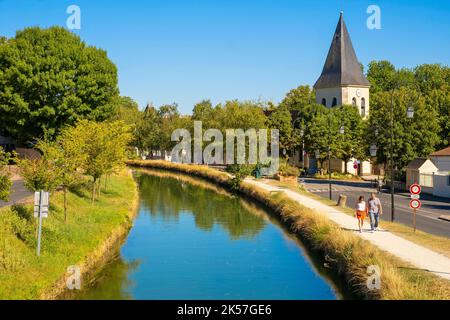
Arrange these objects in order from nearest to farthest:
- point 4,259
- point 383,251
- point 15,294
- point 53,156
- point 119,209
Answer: point 15,294
point 4,259
point 383,251
point 53,156
point 119,209

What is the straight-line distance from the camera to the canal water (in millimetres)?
18172

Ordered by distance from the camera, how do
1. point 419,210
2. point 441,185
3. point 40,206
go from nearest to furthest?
point 40,206 → point 419,210 → point 441,185

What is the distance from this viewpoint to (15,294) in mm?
14594

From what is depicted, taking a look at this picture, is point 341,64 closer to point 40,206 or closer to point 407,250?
point 407,250

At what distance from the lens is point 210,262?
22.9 metres

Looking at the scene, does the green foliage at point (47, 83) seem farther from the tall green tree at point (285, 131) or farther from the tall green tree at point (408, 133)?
the tall green tree at point (285, 131)

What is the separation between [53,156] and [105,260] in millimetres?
4667

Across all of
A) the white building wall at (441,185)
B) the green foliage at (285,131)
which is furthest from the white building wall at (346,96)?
the white building wall at (441,185)

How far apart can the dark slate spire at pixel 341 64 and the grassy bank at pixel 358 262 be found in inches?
2202

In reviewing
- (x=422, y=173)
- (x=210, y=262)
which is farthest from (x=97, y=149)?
(x=422, y=173)

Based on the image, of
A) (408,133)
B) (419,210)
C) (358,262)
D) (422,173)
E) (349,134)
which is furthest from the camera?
(349,134)

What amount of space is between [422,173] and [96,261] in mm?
37295
